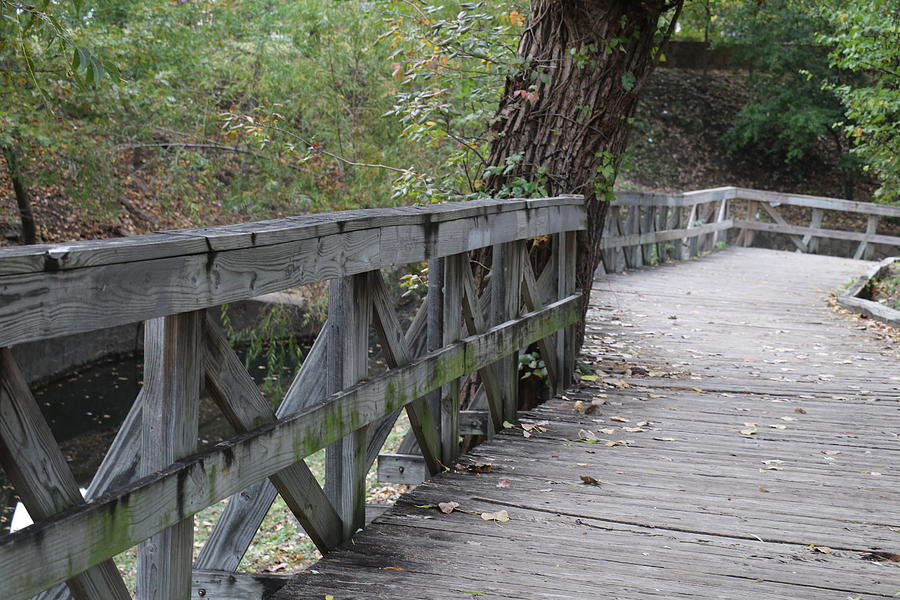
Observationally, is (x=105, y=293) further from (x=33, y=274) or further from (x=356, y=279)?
(x=356, y=279)

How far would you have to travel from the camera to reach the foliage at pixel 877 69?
11.6 meters

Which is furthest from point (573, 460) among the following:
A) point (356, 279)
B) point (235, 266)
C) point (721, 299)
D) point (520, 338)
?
point (721, 299)

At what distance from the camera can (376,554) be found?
3.46 metres

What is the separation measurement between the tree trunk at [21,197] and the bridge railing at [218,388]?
8873 millimetres

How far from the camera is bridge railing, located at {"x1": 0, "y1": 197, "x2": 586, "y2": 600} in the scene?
2.00 meters

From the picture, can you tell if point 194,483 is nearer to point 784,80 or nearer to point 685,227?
point 685,227

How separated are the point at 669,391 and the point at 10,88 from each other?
800 centimetres

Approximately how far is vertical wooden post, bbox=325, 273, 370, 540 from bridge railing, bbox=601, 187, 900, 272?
286 inches

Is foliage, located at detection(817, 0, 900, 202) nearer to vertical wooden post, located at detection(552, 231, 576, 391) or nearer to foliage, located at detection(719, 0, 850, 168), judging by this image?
vertical wooden post, located at detection(552, 231, 576, 391)

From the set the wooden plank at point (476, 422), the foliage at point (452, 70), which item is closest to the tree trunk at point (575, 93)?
the foliage at point (452, 70)

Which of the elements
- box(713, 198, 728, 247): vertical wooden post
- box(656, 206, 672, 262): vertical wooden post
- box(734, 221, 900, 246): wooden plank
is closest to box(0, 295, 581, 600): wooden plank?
box(656, 206, 672, 262): vertical wooden post

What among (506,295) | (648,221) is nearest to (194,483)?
(506,295)

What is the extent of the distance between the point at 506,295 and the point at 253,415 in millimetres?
2571

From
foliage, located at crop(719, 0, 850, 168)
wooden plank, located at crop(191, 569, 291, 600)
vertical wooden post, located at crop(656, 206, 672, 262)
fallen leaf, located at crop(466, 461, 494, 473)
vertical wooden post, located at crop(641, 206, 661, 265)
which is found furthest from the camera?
foliage, located at crop(719, 0, 850, 168)
